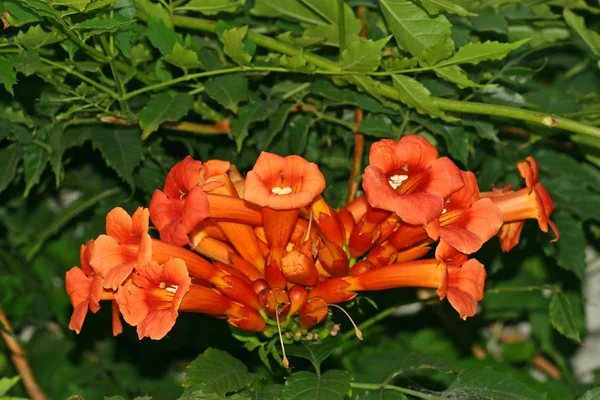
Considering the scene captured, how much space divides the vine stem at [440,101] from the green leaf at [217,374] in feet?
2.25

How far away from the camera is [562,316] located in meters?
2.31

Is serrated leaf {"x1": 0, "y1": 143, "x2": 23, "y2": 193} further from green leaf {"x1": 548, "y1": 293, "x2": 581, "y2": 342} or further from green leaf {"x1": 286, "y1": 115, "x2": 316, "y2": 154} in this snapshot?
green leaf {"x1": 548, "y1": 293, "x2": 581, "y2": 342}

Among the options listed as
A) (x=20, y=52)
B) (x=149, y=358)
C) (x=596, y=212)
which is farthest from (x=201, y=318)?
(x=596, y=212)

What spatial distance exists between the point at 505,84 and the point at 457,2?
16.9 inches

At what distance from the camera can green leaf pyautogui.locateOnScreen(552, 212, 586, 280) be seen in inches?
90.5

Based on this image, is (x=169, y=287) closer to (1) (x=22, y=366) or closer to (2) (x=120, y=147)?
(2) (x=120, y=147)

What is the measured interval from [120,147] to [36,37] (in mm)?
383

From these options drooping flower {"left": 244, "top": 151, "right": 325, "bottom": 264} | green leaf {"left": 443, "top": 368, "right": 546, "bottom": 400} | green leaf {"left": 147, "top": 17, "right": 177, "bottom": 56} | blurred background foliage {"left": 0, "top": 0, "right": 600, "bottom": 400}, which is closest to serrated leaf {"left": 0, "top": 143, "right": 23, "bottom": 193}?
blurred background foliage {"left": 0, "top": 0, "right": 600, "bottom": 400}

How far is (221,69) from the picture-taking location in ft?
7.09

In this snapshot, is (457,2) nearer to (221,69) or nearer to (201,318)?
(221,69)

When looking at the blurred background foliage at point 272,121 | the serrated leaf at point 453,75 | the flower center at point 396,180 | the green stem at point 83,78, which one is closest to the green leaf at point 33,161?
the blurred background foliage at point 272,121

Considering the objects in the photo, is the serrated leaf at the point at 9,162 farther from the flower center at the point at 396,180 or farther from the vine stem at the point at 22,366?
the flower center at the point at 396,180

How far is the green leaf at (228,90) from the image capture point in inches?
82.3

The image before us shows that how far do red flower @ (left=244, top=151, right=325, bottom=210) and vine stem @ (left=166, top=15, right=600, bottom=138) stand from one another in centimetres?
35
